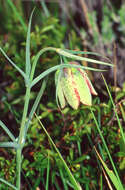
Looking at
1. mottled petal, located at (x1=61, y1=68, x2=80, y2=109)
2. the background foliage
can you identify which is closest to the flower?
mottled petal, located at (x1=61, y1=68, x2=80, y2=109)

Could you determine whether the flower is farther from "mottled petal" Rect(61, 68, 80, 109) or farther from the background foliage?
the background foliage

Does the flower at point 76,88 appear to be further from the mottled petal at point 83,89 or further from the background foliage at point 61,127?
the background foliage at point 61,127

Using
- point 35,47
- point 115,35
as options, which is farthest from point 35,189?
point 115,35

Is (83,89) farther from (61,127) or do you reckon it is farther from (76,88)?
(61,127)

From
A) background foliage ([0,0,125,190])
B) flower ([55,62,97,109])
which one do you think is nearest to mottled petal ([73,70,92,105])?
flower ([55,62,97,109])

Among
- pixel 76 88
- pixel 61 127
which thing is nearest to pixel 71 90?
pixel 76 88

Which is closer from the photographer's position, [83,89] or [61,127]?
[83,89]

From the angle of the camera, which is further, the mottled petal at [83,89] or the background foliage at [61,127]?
the background foliage at [61,127]

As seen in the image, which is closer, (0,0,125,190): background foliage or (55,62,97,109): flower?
(55,62,97,109): flower

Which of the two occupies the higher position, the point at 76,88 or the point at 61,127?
the point at 76,88

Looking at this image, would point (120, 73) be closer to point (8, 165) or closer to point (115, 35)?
point (115, 35)

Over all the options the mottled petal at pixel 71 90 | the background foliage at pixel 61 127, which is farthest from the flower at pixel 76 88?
the background foliage at pixel 61 127
